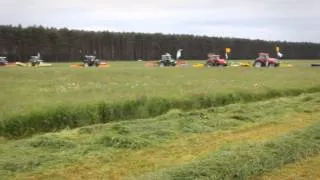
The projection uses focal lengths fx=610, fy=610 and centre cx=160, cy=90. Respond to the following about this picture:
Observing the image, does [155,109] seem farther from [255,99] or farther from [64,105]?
[255,99]

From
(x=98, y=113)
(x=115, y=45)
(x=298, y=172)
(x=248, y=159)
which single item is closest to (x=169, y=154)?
(x=248, y=159)

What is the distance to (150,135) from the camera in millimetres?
14258

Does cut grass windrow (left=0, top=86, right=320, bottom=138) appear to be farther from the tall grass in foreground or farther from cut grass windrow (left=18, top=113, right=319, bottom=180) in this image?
the tall grass in foreground

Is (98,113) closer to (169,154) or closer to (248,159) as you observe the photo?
(169,154)

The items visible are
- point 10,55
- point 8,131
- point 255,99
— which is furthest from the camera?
point 10,55

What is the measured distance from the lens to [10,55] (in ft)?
241

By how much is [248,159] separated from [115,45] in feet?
250

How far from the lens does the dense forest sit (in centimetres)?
7481

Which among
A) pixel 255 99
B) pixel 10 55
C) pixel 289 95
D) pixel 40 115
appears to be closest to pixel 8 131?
pixel 40 115

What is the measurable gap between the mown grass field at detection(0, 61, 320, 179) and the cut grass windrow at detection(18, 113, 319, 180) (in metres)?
0.02

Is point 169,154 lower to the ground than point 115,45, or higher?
lower

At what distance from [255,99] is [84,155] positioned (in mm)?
13777

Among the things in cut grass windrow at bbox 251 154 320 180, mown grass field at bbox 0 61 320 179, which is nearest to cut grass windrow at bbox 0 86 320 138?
mown grass field at bbox 0 61 320 179

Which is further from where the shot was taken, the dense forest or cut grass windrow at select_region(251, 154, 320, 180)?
the dense forest
